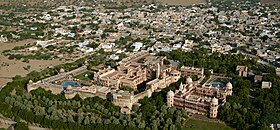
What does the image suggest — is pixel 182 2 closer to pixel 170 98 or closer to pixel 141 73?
pixel 141 73

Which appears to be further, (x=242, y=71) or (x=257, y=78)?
(x=242, y=71)

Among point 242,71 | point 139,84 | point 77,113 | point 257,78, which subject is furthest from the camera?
point 242,71

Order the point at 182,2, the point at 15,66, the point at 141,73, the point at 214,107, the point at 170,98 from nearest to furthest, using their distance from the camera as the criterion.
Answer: the point at 214,107 < the point at 170,98 < the point at 141,73 < the point at 15,66 < the point at 182,2

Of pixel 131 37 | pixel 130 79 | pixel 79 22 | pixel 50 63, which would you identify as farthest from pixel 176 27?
pixel 130 79

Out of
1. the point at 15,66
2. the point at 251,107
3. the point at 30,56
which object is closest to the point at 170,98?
the point at 251,107

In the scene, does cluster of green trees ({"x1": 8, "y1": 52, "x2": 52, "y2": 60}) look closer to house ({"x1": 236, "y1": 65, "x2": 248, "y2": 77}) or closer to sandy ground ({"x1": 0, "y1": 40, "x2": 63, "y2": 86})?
sandy ground ({"x1": 0, "y1": 40, "x2": 63, "y2": 86})

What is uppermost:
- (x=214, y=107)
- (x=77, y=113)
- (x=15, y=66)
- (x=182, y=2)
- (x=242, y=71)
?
(x=182, y=2)

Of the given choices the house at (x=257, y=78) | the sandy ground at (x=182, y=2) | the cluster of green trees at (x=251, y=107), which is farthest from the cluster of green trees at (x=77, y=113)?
the sandy ground at (x=182, y=2)

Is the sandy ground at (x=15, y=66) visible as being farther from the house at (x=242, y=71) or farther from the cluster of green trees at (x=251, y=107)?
the cluster of green trees at (x=251, y=107)
